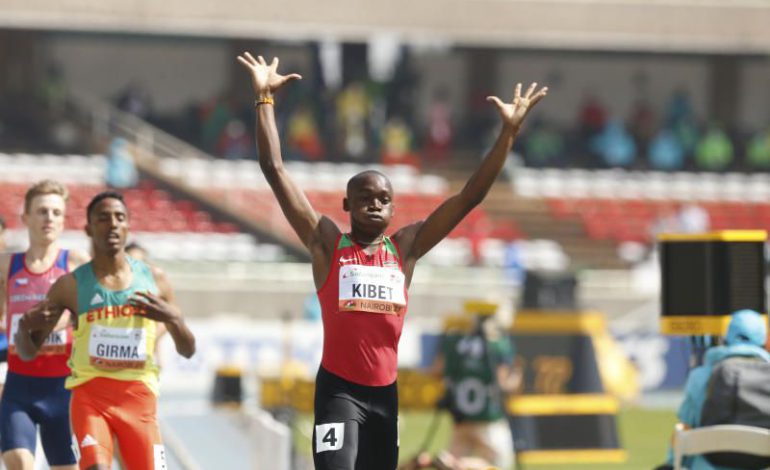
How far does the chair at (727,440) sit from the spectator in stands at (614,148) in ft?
108

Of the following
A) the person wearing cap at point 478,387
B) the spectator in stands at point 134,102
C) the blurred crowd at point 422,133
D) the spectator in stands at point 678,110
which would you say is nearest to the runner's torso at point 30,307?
the person wearing cap at point 478,387

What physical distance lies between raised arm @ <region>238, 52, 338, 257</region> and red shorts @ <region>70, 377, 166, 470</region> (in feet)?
4.39

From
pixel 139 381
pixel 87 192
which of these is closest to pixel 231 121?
pixel 87 192

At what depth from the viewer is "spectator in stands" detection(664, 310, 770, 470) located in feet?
26.2

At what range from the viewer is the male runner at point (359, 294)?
7.48 metres

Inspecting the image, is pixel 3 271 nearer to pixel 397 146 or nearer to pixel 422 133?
pixel 397 146

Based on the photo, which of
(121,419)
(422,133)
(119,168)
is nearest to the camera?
(121,419)

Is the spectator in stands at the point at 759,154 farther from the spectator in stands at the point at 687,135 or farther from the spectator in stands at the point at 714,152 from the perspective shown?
the spectator in stands at the point at 687,135

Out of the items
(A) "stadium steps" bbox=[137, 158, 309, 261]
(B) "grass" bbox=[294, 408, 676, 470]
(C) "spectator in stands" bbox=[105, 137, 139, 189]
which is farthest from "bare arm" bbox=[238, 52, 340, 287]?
(C) "spectator in stands" bbox=[105, 137, 139, 189]

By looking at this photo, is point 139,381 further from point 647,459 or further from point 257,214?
point 257,214

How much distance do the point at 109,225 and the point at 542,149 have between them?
106 feet

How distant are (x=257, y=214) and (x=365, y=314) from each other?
27.5 meters

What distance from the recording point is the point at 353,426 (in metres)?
7.45

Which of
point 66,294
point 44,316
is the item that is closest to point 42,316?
point 44,316
